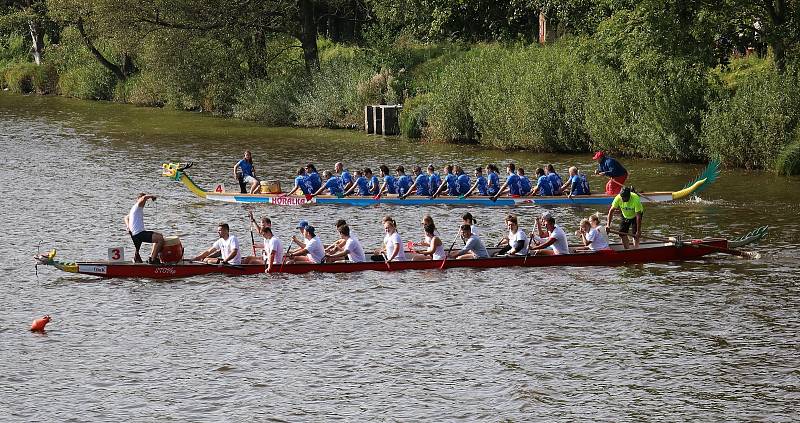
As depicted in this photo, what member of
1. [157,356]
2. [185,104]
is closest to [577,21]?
[185,104]

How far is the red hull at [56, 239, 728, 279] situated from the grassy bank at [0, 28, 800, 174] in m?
13.3

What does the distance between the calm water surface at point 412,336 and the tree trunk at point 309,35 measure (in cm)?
2800

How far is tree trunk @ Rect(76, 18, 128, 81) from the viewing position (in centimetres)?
7606

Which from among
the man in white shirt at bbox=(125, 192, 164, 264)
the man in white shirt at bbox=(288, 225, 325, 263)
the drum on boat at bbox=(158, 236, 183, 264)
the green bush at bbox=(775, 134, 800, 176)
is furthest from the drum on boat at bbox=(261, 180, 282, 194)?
the green bush at bbox=(775, 134, 800, 176)

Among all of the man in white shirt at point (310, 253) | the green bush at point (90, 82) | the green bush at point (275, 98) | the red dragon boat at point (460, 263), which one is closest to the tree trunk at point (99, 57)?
the green bush at point (90, 82)

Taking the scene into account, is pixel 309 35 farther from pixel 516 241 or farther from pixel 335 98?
pixel 516 241

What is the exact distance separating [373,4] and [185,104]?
46.9ft

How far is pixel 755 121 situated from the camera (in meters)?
40.3

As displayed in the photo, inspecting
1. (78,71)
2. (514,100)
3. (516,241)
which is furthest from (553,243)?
(78,71)

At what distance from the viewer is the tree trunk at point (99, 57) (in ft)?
250

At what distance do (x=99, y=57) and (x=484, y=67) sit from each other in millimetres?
35278

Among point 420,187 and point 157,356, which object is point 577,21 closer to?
point 420,187

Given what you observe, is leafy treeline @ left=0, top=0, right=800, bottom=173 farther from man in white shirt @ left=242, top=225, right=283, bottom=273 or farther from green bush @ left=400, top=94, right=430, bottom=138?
man in white shirt @ left=242, top=225, right=283, bottom=273

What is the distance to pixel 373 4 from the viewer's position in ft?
205
